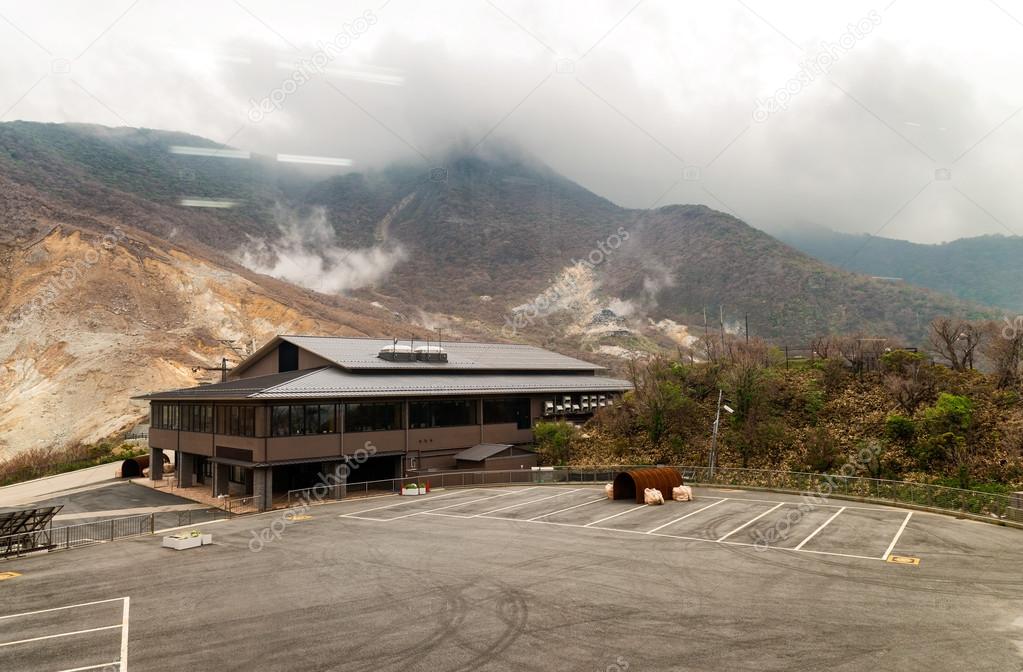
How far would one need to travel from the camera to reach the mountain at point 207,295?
7956 cm

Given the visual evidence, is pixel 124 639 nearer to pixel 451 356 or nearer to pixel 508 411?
pixel 508 411

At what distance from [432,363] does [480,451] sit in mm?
9590

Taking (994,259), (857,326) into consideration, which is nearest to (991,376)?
(857,326)

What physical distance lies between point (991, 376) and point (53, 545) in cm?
5251

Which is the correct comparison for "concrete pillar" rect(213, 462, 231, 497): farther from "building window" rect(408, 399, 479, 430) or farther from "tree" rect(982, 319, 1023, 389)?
"tree" rect(982, 319, 1023, 389)

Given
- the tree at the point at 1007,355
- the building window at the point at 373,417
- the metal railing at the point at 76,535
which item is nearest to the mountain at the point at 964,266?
the tree at the point at 1007,355

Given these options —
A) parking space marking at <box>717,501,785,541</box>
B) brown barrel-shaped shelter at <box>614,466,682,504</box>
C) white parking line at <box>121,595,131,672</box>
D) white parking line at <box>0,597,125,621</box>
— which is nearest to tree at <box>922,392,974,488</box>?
parking space marking at <box>717,501,785,541</box>

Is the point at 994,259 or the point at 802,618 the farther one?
the point at 994,259

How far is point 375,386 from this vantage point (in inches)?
1695

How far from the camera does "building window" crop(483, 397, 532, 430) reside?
48812 mm

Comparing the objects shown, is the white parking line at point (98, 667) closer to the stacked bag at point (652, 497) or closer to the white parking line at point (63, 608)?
the white parking line at point (63, 608)

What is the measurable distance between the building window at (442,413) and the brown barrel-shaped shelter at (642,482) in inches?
612

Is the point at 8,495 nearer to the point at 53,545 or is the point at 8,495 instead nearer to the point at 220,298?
the point at 53,545

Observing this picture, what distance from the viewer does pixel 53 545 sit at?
27438 mm
